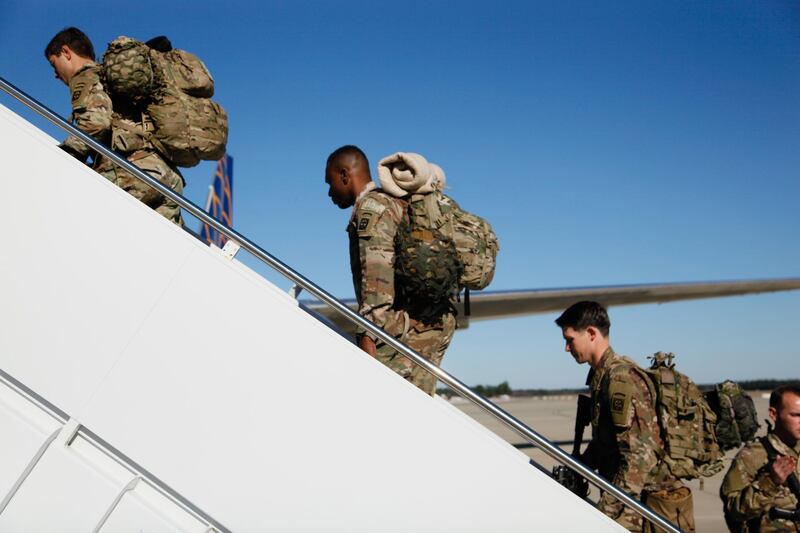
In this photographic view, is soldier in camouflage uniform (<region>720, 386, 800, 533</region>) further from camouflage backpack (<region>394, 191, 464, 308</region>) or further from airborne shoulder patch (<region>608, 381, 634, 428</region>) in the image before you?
camouflage backpack (<region>394, 191, 464, 308</region>)

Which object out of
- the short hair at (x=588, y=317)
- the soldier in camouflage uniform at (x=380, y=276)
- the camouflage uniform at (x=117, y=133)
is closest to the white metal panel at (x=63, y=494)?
the soldier in camouflage uniform at (x=380, y=276)

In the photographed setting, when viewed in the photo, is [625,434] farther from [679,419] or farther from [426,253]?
[426,253]

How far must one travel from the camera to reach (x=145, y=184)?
Answer: 312cm

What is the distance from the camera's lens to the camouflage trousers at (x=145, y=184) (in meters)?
3.06

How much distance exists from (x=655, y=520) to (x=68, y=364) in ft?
6.55

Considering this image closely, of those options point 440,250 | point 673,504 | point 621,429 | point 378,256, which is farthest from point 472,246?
point 673,504

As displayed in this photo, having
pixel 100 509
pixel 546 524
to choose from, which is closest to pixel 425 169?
pixel 546 524

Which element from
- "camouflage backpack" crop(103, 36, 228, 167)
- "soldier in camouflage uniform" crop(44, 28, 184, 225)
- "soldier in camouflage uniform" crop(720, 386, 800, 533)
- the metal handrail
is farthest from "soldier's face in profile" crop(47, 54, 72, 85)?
"soldier in camouflage uniform" crop(720, 386, 800, 533)

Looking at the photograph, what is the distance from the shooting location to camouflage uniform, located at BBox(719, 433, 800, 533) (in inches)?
124

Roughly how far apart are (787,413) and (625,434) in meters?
1.09

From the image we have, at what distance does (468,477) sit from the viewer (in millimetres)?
2080

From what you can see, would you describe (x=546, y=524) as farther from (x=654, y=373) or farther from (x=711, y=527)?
(x=711, y=527)

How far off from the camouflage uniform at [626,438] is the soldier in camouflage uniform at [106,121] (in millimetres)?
2222

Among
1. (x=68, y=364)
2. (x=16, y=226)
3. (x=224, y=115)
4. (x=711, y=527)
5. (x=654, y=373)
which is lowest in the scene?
(x=68, y=364)
